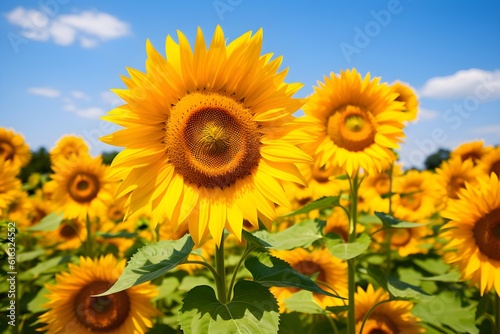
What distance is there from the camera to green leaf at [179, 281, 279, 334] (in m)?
1.77

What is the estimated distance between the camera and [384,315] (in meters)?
3.39

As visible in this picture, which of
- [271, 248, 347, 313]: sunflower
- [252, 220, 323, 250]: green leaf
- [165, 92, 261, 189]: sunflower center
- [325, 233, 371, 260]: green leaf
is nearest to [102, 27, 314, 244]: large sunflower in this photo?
[165, 92, 261, 189]: sunflower center

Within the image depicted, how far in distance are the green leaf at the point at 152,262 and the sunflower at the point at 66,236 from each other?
11.4 feet

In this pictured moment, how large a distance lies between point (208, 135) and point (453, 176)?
3.71 metres

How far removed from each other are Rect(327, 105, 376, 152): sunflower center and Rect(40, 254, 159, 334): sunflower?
1830 mm

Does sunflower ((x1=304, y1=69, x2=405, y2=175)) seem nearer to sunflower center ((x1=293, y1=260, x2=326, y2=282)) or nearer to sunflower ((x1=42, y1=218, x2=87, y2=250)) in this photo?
sunflower center ((x1=293, y1=260, x2=326, y2=282))

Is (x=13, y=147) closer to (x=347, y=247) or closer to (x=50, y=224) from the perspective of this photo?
(x=50, y=224)

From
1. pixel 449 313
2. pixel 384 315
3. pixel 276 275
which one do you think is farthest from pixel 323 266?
pixel 276 275

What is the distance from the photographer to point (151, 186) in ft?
6.61

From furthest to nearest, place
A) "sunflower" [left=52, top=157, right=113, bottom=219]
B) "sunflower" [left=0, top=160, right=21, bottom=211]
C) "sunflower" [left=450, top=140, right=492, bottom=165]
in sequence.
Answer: "sunflower" [left=450, top=140, right=492, bottom=165] < "sunflower" [left=52, top=157, right=113, bottom=219] < "sunflower" [left=0, top=160, right=21, bottom=211]

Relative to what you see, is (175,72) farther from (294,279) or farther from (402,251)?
(402,251)

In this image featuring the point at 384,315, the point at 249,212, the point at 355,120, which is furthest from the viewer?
the point at 384,315

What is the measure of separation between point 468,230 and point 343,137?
1.15m

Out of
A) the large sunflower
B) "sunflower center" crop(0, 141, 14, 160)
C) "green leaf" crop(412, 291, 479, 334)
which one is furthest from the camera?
"sunflower center" crop(0, 141, 14, 160)
